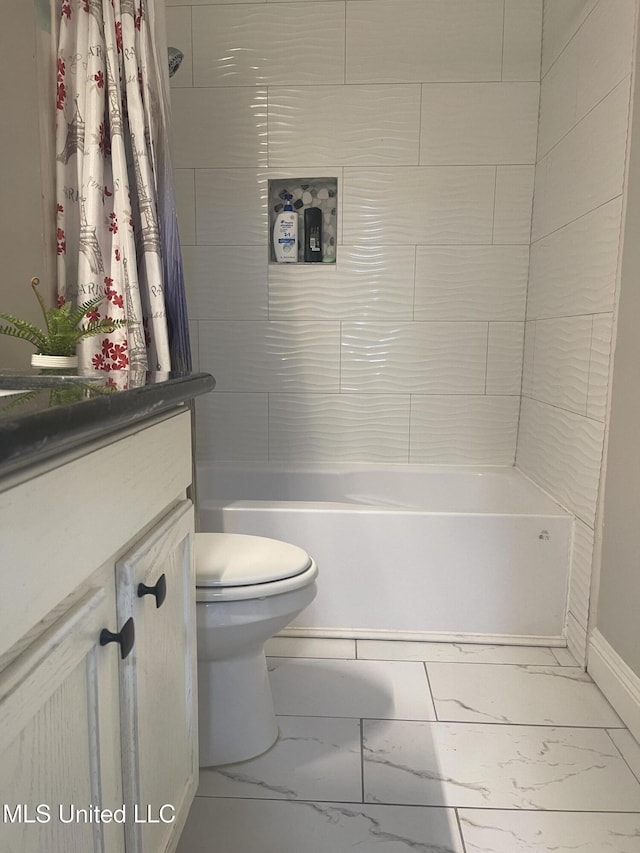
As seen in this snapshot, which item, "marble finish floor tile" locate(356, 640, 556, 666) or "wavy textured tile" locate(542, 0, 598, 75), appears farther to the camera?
"wavy textured tile" locate(542, 0, 598, 75)

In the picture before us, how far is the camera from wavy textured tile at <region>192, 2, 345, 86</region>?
2.53 metres

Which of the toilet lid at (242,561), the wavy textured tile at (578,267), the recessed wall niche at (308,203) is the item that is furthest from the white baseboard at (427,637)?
the recessed wall niche at (308,203)

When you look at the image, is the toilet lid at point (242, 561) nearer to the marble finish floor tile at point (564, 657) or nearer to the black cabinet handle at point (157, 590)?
the black cabinet handle at point (157, 590)

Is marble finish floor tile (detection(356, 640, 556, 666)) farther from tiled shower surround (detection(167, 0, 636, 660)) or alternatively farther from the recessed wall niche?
the recessed wall niche

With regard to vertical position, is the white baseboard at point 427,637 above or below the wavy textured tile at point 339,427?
below

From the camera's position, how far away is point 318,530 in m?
2.07

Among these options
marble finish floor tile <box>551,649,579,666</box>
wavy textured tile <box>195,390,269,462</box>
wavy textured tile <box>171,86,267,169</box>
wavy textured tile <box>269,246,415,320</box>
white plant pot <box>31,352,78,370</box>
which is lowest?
marble finish floor tile <box>551,649,579,666</box>

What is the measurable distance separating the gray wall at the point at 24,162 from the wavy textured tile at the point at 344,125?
3.81ft

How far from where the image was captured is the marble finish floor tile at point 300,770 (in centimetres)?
135

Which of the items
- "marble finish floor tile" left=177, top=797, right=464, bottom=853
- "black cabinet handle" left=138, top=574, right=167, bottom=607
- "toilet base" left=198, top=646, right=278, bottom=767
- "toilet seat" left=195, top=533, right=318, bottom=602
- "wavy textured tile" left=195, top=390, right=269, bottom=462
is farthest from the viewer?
"wavy textured tile" left=195, top=390, right=269, bottom=462

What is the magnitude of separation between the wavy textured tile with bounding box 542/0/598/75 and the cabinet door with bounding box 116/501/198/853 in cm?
217

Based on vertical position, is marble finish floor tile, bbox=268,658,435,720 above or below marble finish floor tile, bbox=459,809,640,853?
below

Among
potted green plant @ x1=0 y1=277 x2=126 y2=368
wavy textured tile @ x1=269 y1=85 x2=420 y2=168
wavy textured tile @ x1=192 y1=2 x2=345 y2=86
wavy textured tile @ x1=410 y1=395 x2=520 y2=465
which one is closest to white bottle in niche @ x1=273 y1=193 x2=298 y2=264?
wavy textured tile @ x1=269 y1=85 x2=420 y2=168

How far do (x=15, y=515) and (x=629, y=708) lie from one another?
1679 millimetres
